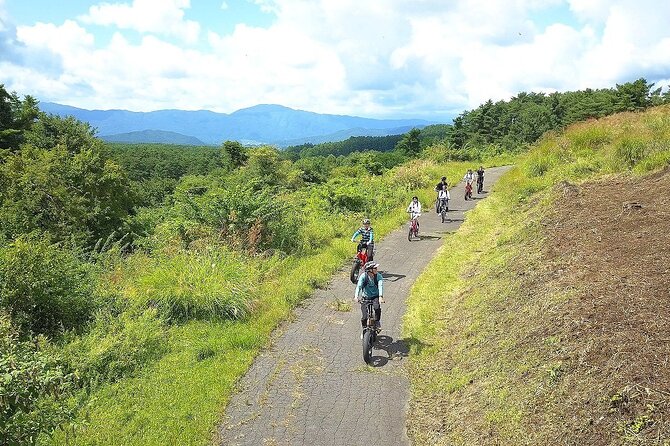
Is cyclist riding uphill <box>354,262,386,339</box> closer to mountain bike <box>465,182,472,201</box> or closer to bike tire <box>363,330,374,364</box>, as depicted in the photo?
bike tire <box>363,330,374,364</box>

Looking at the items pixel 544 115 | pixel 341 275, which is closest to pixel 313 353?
pixel 341 275

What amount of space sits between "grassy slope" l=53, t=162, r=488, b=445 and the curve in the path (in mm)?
278

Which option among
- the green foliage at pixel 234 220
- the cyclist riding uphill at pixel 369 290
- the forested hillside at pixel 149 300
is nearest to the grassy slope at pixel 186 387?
the forested hillside at pixel 149 300

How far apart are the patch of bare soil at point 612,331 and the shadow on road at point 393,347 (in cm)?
247

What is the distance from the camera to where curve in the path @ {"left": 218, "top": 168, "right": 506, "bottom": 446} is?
6.03 metres

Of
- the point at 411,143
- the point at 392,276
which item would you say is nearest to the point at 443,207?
the point at 392,276

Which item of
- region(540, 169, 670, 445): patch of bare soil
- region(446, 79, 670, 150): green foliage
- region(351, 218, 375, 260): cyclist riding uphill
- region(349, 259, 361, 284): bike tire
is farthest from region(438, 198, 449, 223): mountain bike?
region(446, 79, 670, 150): green foliage

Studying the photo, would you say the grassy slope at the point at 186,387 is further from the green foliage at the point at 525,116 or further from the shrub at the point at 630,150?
the green foliage at the point at 525,116

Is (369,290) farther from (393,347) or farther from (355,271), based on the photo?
(355,271)

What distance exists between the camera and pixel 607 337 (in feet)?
17.4

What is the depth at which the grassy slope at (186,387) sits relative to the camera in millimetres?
5906

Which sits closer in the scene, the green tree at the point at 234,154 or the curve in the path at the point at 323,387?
the curve in the path at the point at 323,387

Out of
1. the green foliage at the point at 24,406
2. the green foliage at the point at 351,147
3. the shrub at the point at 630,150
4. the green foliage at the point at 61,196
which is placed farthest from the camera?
the green foliage at the point at 351,147

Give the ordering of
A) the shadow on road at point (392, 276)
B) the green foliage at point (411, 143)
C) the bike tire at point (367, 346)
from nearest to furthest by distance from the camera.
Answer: the bike tire at point (367, 346) → the shadow on road at point (392, 276) → the green foliage at point (411, 143)
